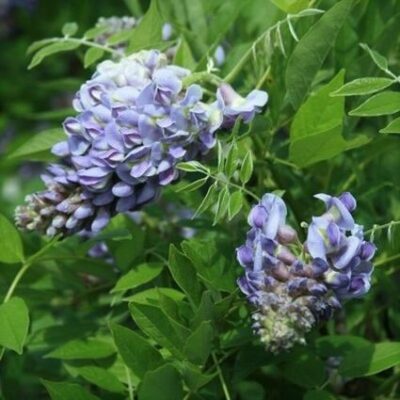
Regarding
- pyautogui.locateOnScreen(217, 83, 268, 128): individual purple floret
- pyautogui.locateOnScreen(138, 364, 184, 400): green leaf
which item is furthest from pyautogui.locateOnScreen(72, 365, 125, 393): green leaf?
pyautogui.locateOnScreen(217, 83, 268, 128): individual purple floret

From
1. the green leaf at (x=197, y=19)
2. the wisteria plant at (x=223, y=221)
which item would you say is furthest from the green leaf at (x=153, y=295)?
the green leaf at (x=197, y=19)

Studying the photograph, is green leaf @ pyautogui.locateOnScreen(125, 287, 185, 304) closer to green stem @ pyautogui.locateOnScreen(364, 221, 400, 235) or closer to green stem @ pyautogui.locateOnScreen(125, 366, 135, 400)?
green stem @ pyautogui.locateOnScreen(125, 366, 135, 400)

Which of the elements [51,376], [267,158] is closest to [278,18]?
[267,158]

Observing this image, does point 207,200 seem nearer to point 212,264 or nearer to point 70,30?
point 212,264

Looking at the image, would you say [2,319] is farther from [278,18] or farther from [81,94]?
[278,18]

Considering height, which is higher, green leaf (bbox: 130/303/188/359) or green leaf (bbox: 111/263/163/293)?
green leaf (bbox: 130/303/188/359)

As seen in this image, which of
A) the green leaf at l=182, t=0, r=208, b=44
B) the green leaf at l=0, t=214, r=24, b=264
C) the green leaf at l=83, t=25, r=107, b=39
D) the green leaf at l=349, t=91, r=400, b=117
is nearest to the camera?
the green leaf at l=349, t=91, r=400, b=117

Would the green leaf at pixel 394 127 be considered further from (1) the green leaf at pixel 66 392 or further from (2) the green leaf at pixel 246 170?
(1) the green leaf at pixel 66 392

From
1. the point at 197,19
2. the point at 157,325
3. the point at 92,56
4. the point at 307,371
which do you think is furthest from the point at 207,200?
the point at 197,19
